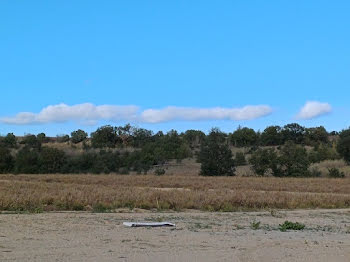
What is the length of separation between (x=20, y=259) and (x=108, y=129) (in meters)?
108

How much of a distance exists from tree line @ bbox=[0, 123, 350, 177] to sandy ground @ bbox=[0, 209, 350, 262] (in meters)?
47.5

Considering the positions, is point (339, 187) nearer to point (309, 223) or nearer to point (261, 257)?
point (309, 223)

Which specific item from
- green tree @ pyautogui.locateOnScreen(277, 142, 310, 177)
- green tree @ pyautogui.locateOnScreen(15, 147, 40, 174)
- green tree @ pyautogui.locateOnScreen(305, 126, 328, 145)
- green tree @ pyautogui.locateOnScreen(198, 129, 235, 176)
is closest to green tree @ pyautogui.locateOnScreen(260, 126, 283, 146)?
green tree @ pyautogui.locateOnScreen(305, 126, 328, 145)

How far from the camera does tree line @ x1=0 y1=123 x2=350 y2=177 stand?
2539 inches

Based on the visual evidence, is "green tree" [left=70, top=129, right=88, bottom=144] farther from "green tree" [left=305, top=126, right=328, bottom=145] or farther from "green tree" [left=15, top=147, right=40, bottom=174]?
"green tree" [left=15, top=147, right=40, bottom=174]

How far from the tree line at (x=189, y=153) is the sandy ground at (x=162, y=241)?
156ft

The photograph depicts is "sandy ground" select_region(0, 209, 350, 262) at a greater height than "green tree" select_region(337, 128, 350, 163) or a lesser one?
lesser

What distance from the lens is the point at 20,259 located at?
9281mm

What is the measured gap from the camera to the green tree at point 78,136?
433ft

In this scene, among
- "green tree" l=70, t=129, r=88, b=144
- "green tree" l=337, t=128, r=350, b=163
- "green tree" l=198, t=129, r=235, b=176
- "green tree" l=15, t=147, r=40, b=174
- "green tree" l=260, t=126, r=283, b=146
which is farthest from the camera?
"green tree" l=70, t=129, r=88, b=144

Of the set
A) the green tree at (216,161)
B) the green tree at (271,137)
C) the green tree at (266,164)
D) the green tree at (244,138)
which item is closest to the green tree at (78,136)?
the green tree at (244,138)

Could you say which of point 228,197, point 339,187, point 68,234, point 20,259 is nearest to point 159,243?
point 68,234

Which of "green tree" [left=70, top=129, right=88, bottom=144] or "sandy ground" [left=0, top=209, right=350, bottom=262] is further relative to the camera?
"green tree" [left=70, top=129, right=88, bottom=144]

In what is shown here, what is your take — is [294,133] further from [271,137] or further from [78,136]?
[78,136]
